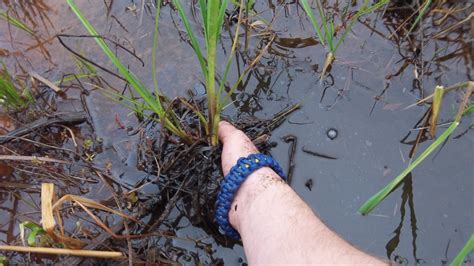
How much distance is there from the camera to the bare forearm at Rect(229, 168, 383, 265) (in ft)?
3.43

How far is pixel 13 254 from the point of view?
55.5 inches

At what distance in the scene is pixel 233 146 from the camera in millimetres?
1441

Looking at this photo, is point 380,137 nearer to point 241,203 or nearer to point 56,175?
point 241,203

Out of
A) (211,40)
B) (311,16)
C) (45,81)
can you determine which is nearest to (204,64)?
(211,40)

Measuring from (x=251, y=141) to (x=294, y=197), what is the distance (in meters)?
0.29

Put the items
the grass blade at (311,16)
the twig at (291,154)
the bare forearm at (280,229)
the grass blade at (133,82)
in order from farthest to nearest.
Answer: the twig at (291,154) → the grass blade at (311,16) → the grass blade at (133,82) → the bare forearm at (280,229)

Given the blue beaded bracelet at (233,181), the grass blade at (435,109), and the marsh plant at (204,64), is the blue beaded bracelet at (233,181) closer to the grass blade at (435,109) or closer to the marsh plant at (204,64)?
the marsh plant at (204,64)

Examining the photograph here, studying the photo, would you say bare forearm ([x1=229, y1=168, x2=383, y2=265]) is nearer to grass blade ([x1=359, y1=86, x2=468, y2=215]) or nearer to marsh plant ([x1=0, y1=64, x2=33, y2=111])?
grass blade ([x1=359, y1=86, x2=468, y2=215])

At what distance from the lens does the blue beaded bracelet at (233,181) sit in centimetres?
134

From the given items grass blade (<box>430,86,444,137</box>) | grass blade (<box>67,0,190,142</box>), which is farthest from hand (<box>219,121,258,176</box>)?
grass blade (<box>430,86,444,137</box>)

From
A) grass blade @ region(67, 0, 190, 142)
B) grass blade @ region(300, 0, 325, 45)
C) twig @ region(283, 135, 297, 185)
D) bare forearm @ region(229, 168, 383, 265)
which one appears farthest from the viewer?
twig @ region(283, 135, 297, 185)

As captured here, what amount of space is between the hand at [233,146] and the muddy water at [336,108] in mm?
149

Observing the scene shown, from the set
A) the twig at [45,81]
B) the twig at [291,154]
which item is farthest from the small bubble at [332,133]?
the twig at [45,81]

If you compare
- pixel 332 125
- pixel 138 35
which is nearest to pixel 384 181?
pixel 332 125
